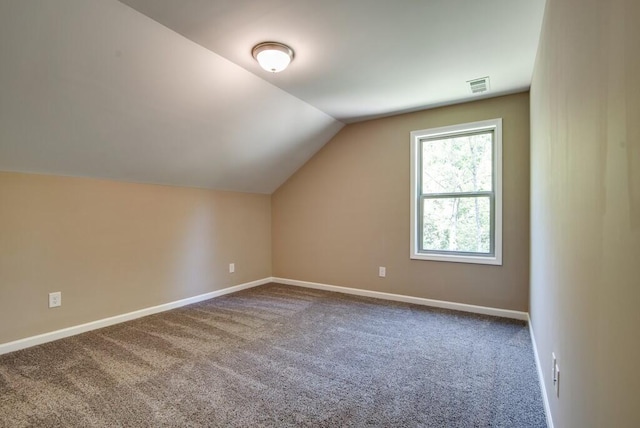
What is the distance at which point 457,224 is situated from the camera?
369 centimetres

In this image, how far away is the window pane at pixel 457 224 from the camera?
3.53m

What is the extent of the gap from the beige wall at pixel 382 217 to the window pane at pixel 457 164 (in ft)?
0.69

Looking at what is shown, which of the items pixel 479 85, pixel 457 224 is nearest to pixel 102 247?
pixel 457 224

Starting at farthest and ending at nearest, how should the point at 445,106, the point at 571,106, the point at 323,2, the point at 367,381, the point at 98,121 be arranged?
the point at 445,106
the point at 98,121
the point at 367,381
the point at 323,2
the point at 571,106

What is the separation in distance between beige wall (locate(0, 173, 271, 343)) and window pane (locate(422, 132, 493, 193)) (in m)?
2.65

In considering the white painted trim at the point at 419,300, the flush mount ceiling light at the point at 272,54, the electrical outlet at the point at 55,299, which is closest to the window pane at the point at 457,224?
the white painted trim at the point at 419,300

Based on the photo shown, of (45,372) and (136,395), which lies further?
(45,372)

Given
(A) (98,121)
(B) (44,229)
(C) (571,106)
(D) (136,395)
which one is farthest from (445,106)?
(B) (44,229)

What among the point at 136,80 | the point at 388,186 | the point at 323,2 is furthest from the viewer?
the point at 388,186

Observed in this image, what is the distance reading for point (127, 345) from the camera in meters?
2.64

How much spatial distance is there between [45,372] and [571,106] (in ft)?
11.2

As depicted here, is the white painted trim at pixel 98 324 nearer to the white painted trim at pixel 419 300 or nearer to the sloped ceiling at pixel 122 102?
the white painted trim at pixel 419 300

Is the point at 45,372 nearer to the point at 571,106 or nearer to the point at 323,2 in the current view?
the point at 323,2

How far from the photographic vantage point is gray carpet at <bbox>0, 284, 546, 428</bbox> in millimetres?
1751
